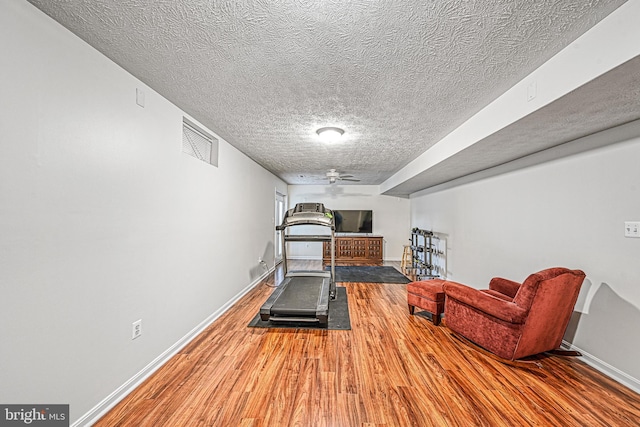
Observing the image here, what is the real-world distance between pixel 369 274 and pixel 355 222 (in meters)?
2.36

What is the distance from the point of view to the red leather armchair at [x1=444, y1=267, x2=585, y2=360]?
7.29 feet

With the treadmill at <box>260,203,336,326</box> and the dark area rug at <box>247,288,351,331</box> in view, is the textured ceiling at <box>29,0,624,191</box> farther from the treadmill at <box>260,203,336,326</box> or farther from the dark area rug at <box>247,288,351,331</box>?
the dark area rug at <box>247,288,351,331</box>

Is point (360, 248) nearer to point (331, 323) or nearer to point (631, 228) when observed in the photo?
point (331, 323)

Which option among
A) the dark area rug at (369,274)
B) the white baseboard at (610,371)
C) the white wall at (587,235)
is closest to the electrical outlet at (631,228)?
the white wall at (587,235)

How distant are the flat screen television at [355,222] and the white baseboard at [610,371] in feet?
18.8

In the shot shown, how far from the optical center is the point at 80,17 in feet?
4.67

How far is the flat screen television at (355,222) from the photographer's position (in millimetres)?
8133

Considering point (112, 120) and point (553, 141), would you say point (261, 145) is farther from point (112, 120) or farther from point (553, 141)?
point (553, 141)

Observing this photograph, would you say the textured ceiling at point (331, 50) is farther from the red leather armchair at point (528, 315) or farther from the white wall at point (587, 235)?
the red leather armchair at point (528, 315)

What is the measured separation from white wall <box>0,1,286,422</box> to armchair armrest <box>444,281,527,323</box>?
2765 mm

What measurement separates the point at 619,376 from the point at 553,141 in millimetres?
2022

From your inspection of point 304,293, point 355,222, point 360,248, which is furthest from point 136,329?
point 355,222

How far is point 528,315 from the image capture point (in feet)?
7.33
